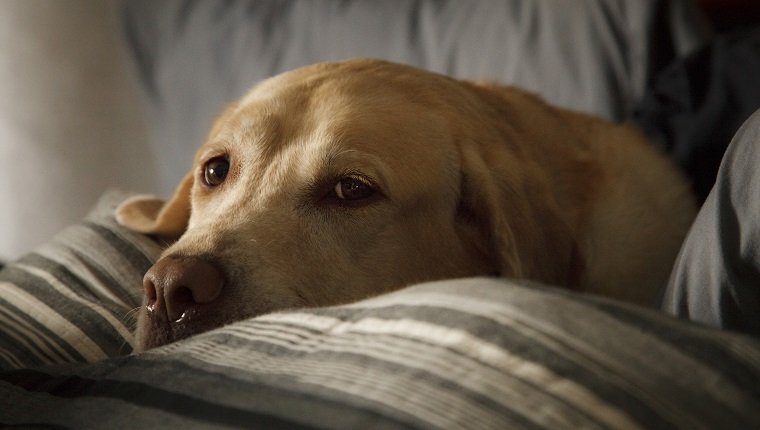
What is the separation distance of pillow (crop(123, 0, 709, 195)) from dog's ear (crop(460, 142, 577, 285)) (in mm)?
790

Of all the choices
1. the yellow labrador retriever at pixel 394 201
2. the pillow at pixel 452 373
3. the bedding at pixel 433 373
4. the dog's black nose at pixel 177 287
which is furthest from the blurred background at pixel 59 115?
the pillow at pixel 452 373

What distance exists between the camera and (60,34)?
128 inches

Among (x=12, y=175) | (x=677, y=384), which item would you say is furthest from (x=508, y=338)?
(x=12, y=175)

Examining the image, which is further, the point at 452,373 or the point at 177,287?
the point at 177,287

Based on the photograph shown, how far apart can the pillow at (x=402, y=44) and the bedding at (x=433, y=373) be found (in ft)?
5.37

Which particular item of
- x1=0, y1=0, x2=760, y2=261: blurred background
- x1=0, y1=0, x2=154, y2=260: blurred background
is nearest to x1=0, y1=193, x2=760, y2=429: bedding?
x1=0, y1=0, x2=760, y2=261: blurred background

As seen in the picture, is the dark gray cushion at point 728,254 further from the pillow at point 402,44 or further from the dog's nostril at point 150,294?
the pillow at point 402,44

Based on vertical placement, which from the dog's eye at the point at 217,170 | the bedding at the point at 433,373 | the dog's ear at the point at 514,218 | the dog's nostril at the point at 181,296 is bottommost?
the dog's ear at the point at 514,218

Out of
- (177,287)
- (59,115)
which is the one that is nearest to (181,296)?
(177,287)

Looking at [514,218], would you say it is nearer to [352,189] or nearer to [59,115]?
[352,189]

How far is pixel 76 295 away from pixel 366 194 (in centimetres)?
65

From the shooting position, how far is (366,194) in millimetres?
1720

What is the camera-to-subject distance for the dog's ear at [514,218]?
67.7 inches

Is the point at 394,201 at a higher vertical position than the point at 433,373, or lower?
lower
